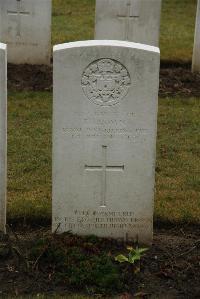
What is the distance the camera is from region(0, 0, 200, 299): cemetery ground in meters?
5.07

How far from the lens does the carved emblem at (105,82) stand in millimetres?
5312

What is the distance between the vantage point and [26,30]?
11070 millimetres

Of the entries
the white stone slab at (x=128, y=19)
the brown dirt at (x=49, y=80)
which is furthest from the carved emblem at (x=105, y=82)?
the white stone slab at (x=128, y=19)

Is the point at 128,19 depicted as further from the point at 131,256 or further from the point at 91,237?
the point at 131,256

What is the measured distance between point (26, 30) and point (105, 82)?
19.5 feet

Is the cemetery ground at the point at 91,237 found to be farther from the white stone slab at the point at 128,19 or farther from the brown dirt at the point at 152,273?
the white stone slab at the point at 128,19

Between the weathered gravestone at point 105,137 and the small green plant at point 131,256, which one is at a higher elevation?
the weathered gravestone at point 105,137

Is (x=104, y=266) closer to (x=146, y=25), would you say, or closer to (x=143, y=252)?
(x=143, y=252)

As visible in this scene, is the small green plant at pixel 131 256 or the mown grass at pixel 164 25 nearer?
the small green plant at pixel 131 256

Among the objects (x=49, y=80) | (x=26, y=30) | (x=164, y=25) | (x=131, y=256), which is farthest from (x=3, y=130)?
(x=164, y=25)

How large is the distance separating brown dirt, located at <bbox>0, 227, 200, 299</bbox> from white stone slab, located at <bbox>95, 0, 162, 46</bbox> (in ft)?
19.0

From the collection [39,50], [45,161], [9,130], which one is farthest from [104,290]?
[39,50]

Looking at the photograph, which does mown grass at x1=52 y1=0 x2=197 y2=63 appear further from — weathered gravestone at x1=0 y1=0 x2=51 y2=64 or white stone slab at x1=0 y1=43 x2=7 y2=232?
white stone slab at x1=0 y1=43 x2=7 y2=232

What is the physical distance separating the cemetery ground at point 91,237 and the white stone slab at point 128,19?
0.75 meters
